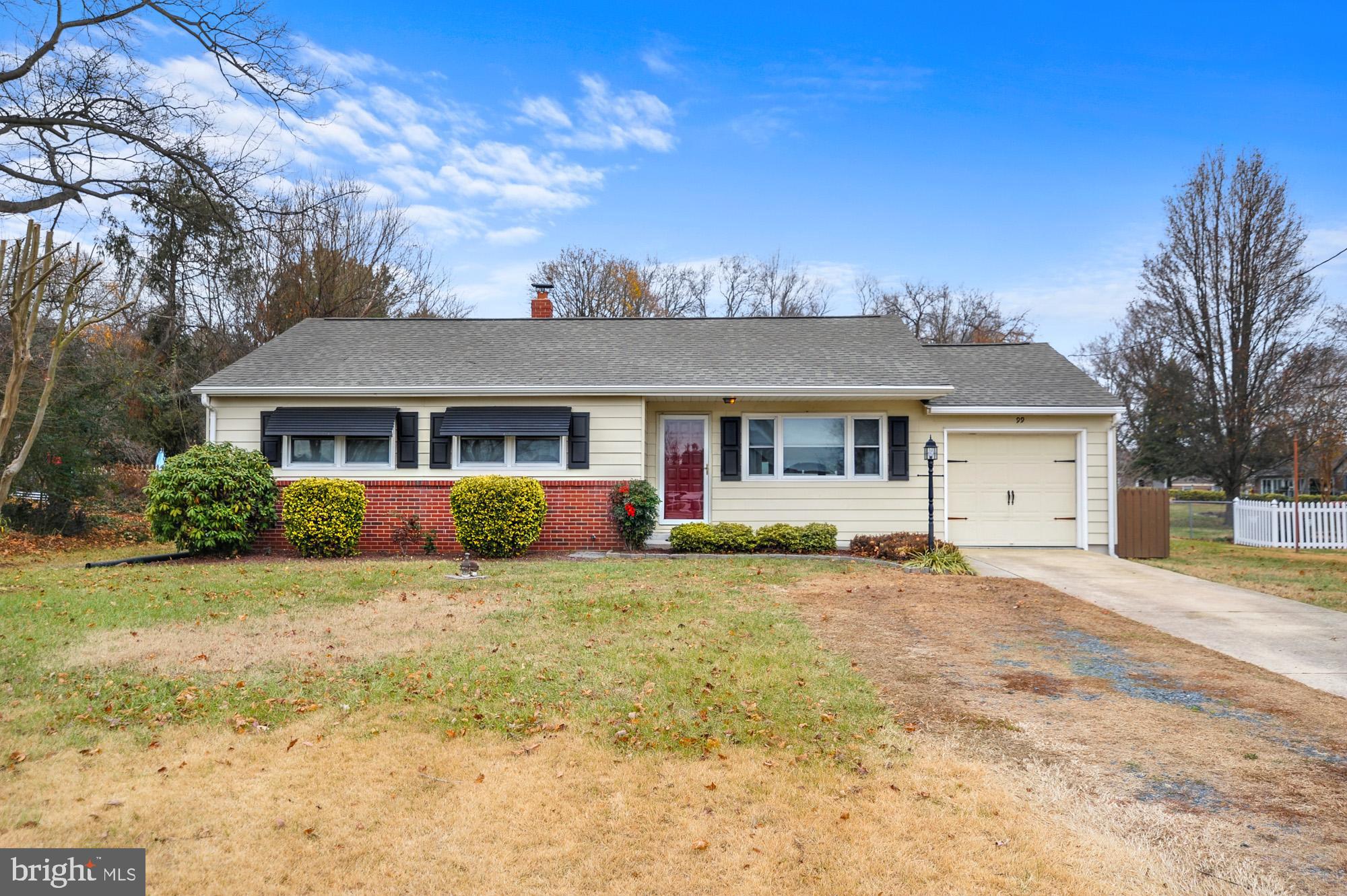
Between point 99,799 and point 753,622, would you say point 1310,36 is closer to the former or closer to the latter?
point 753,622

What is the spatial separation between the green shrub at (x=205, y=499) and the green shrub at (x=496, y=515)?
3070 mm

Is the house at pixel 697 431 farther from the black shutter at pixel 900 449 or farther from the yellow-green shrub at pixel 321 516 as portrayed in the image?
the yellow-green shrub at pixel 321 516

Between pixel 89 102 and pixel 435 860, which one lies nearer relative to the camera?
pixel 435 860

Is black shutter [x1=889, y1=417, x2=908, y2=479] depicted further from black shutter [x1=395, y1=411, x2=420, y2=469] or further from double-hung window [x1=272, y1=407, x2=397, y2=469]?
double-hung window [x1=272, y1=407, x2=397, y2=469]

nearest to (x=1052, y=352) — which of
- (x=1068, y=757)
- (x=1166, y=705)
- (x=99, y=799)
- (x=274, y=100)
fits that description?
(x=1166, y=705)

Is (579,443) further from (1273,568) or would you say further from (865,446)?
(1273,568)

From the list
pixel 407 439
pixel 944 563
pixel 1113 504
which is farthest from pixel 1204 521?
pixel 407 439

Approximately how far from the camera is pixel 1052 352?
15508 millimetres

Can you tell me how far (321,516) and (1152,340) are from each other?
25.2 m

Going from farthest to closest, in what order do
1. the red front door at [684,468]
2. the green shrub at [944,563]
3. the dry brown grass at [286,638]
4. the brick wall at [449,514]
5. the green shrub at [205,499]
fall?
the red front door at [684,468], the brick wall at [449,514], the green shrub at [205,499], the green shrub at [944,563], the dry brown grass at [286,638]

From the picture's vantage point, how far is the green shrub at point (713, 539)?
12.1 m

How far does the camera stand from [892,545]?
38.8 ft

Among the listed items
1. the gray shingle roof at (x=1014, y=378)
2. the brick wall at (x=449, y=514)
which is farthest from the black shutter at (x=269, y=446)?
the gray shingle roof at (x=1014, y=378)

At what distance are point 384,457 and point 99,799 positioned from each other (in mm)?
9724
